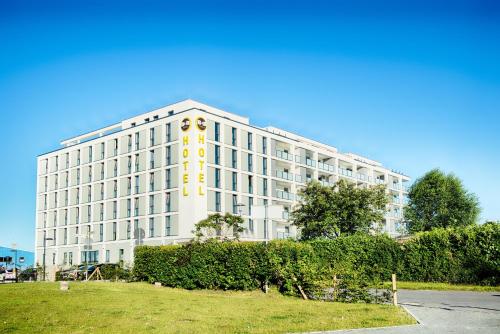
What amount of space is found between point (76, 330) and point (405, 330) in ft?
25.3

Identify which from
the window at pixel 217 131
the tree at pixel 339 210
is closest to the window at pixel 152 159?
the window at pixel 217 131

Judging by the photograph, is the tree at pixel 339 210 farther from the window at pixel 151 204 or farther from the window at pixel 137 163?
the window at pixel 137 163

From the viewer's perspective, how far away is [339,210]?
5144cm

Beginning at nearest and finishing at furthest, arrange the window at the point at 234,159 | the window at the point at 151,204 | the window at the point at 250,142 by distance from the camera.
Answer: the window at the point at 151,204
the window at the point at 234,159
the window at the point at 250,142

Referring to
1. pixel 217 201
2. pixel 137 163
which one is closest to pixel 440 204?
pixel 217 201

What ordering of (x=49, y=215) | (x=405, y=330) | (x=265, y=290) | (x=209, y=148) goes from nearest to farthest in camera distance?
(x=405, y=330) < (x=265, y=290) < (x=209, y=148) < (x=49, y=215)

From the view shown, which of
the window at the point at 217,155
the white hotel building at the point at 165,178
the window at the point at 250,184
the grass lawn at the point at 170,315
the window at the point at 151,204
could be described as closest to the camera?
the grass lawn at the point at 170,315

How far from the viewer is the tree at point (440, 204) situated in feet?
231

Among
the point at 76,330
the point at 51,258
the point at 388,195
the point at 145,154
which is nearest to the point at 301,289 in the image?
the point at 76,330

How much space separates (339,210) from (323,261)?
55.0 feet

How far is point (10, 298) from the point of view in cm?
1891

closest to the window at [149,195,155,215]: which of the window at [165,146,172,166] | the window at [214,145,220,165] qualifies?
the window at [165,146,172,166]

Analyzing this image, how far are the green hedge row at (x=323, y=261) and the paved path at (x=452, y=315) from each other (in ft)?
8.28

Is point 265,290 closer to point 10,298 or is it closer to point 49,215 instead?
point 10,298
